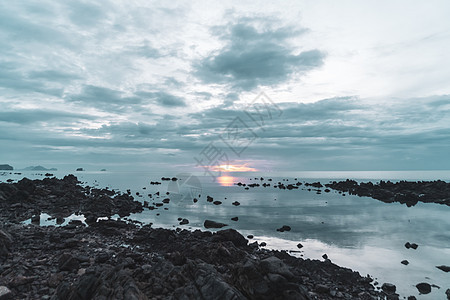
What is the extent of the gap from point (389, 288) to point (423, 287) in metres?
2.93

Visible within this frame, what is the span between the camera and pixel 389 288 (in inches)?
639

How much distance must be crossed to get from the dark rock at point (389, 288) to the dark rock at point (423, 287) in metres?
1.95

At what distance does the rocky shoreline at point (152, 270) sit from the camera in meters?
11.0

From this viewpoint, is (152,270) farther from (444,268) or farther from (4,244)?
(444,268)

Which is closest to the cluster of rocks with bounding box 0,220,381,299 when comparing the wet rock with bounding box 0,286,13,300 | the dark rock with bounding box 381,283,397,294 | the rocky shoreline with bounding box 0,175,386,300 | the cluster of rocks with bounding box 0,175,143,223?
the rocky shoreline with bounding box 0,175,386,300

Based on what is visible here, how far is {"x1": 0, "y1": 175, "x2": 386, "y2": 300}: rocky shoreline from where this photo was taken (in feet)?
36.2

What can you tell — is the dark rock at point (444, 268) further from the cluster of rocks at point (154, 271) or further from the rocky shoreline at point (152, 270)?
the cluster of rocks at point (154, 271)

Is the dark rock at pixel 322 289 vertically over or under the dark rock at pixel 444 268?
over

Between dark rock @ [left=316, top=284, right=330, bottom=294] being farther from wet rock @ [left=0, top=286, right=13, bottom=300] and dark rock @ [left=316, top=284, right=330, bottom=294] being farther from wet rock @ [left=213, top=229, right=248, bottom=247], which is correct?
wet rock @ [left=0, top=286, right=13, bottom=300]

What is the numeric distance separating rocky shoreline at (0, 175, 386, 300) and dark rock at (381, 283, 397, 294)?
0.77 meters

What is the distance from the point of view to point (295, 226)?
36.9 m

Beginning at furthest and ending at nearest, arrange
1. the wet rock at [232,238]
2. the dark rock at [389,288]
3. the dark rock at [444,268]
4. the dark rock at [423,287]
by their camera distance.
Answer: the wet rock at [232,238] < the dark rock at [444,268] < the dark rock at [423,287] < the dark rock at [389,288]

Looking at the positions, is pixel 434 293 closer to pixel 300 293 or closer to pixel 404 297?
pixel 404 297

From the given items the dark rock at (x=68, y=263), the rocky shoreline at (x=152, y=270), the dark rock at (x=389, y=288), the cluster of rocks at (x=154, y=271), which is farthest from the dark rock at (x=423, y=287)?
the dark rock at (x=68, y=263)
